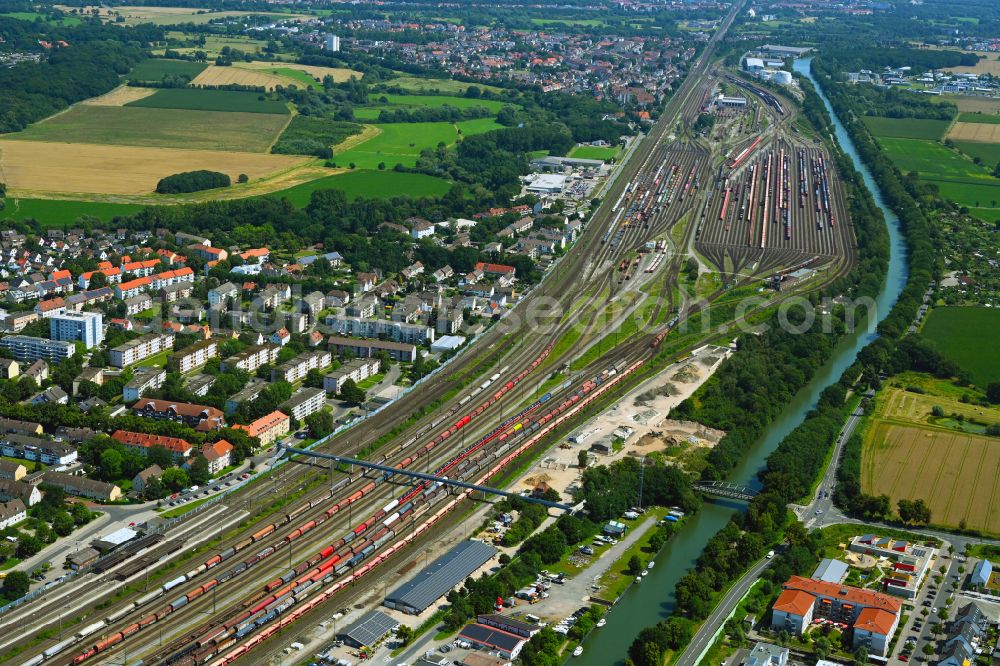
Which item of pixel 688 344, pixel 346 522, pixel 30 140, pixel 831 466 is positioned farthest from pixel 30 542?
pixel 30 140

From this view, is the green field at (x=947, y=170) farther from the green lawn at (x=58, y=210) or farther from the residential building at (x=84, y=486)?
the residential building at (x=84, y=486)

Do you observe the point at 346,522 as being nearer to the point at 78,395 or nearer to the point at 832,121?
the point at 78,395

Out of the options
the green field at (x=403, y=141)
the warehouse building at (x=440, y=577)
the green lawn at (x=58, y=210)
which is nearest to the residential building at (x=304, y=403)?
the warehouse building at (x=440, y=577)

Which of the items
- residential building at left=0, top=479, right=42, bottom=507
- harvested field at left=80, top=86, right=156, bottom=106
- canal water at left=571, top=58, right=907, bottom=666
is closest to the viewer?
canal water at left=571, top=58, right=907, bottom=666

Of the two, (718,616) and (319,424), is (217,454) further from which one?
(718,616)

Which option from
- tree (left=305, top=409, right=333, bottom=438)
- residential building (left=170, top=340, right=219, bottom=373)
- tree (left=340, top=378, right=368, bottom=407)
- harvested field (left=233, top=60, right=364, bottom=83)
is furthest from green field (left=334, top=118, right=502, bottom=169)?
tree (left=305, top=409, right=333, bottom=438)

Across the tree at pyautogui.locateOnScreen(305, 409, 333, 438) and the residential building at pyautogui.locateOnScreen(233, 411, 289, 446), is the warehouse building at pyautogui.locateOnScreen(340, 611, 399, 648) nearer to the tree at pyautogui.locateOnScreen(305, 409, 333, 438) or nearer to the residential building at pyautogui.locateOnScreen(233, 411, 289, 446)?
the residential building at pyautogui.locateOnScreen(233, 411, 289, 446)
